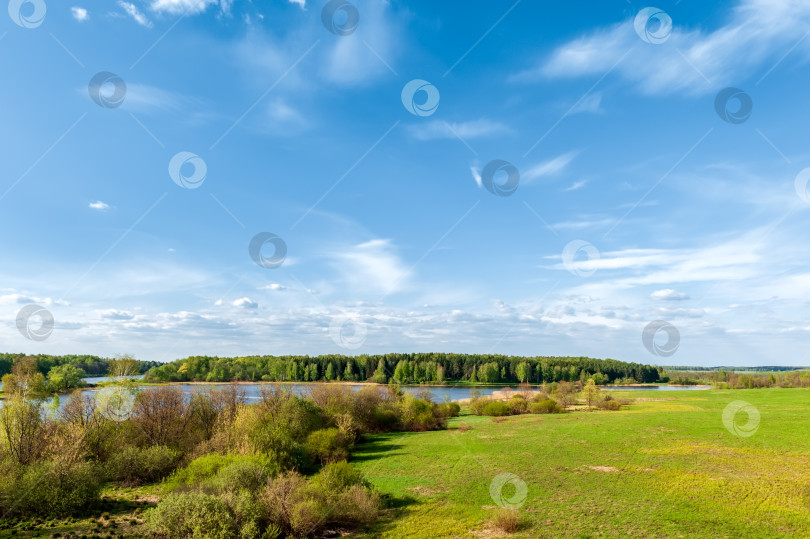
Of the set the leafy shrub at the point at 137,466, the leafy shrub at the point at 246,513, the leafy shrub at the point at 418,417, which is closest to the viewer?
the leafy shrub at the point at 246,513

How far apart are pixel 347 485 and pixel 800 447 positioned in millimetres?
39129

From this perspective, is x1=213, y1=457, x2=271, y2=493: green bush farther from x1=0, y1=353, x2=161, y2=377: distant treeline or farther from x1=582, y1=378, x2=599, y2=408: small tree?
x1=0, y1=353, x2=161, y2=377: distant treeline

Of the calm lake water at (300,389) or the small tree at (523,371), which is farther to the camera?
the small tree at (523,371)

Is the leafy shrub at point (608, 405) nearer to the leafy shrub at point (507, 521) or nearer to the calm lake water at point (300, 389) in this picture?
the calm lake water at point (300, 389)

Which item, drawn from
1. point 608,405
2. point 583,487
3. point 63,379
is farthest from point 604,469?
point 63,379

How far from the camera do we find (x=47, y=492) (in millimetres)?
24516

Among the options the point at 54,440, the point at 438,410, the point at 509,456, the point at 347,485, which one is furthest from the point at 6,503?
the point at 438,410

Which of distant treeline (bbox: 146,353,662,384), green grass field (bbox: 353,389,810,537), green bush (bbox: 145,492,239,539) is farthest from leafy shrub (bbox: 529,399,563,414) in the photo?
distant treeline (bbox: 146,353,662,384)

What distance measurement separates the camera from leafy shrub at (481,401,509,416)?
263 ft

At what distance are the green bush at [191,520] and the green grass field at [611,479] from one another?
7.64 meters

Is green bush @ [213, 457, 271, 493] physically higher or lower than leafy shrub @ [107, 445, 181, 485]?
higher

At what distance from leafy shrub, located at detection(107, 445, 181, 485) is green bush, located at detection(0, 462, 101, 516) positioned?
7599 millimetres

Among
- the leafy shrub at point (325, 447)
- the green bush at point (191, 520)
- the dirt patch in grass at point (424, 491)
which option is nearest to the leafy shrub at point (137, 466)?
the leafy shrub at point (325, 447)

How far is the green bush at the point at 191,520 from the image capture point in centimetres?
1862
